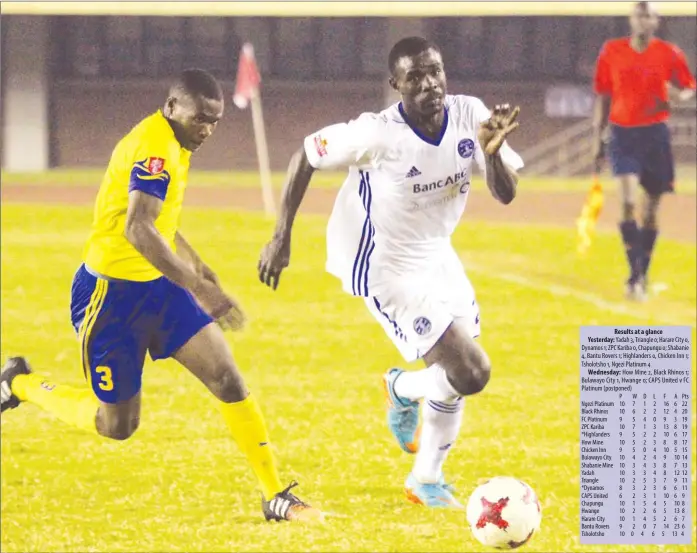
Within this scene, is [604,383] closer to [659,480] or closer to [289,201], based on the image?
[659,480]

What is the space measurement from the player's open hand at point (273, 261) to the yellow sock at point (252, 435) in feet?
3.44

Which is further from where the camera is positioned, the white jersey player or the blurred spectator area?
the blurred spectator area

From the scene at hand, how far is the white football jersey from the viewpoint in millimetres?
3725

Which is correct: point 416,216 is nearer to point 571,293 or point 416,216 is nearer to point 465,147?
point 465,147

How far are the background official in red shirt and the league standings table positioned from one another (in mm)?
1402

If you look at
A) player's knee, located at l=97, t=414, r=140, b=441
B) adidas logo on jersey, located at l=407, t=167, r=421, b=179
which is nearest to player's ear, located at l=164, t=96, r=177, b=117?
adidas logo on jersey, located at l=407, t=167, r=421, b=179

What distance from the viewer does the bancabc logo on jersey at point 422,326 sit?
13.7ft

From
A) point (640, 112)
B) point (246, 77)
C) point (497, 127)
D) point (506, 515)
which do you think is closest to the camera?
point (497, 127)

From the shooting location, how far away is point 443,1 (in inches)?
226

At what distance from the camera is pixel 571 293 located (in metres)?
10.6

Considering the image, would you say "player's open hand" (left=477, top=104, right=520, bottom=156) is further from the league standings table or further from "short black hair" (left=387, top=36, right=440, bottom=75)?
the league standings table

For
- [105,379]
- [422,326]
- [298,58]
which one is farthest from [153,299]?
[298,58]

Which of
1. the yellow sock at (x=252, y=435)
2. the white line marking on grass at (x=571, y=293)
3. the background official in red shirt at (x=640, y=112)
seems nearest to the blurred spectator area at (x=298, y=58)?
the background official in red shirt at (x=640, y=112)

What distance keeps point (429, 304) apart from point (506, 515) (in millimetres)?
765
